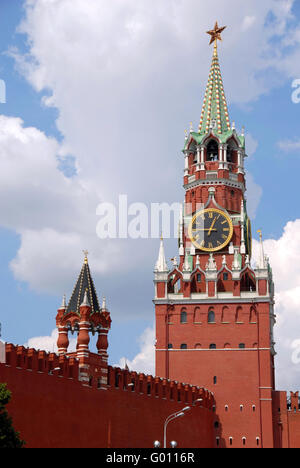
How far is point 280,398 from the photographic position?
3255 inches

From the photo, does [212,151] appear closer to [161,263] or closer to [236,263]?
[236,263]

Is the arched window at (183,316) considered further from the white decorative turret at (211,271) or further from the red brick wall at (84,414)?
the red brick wall at (84,414)

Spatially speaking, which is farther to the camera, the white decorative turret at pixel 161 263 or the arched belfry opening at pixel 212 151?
the arched belfry opening at pixel 212 151

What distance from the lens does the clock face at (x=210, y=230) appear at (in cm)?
8756

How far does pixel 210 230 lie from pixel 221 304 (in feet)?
27.3

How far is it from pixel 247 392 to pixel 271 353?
5.65 metres

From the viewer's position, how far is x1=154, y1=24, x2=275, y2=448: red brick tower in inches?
3184

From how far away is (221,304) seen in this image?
8394 centimetres

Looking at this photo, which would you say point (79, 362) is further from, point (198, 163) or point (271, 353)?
point (198, 163)

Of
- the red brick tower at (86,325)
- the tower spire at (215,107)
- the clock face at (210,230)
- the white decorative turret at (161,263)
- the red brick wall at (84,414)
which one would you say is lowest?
the red brick wall at (84,414)

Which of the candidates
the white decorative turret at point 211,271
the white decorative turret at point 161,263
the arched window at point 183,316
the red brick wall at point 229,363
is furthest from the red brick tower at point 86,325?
the white decorative turret at point 211,271

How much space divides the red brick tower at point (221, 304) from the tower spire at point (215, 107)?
110 cm
